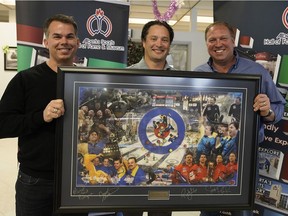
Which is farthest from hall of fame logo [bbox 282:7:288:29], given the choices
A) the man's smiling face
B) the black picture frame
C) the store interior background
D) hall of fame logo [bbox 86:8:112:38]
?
the store interior background

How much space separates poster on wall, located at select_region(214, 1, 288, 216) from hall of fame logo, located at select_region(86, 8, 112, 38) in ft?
3.64

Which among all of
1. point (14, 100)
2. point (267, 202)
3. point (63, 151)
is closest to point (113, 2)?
point (14, 100)

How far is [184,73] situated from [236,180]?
57 centimetres

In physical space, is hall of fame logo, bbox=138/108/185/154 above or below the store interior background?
below

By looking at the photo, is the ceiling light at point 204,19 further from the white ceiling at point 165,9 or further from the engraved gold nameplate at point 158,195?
the engraved gold nameplate at point 158,195

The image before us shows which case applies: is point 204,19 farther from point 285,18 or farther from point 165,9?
point 285,18

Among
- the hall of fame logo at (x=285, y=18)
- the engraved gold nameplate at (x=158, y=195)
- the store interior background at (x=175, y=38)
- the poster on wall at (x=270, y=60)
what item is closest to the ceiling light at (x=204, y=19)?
the store interior background at (x=175, y=38)

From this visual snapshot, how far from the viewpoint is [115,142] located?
1396 millimetres

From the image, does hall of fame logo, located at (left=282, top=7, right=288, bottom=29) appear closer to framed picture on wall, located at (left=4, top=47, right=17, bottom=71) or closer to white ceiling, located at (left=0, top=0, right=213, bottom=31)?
white ceiling, located at (left=0, top=0, right=213, bottom=31)

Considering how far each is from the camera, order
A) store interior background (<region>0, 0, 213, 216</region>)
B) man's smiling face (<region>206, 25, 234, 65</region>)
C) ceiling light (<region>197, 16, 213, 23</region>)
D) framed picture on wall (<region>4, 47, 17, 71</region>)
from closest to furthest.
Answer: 1. man's smiling face (<region>206, 25, 234, 65</region>)
2. store interior background (<region>0, 0, 213, 216</region>)
3. framed picture on wall (<region>4, 47, 17, 71</region>)
4. ceiling light (<region>197, 16, 213, 23</region>)

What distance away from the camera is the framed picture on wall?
7281 mm

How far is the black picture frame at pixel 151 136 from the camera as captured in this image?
135 cm

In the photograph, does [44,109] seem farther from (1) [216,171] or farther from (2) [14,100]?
(1) [216,171]

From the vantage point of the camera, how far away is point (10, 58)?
Result: 732 cm
